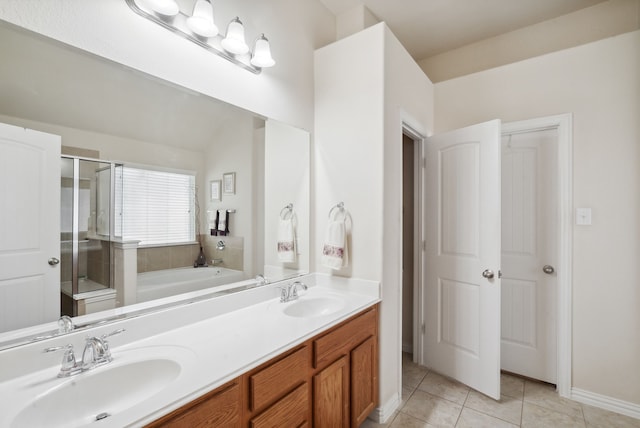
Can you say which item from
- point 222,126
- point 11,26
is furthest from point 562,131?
point 11,26

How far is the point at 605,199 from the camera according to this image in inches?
80.4

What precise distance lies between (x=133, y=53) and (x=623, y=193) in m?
2.89

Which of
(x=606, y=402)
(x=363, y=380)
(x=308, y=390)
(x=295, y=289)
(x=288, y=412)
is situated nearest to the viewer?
(x=288, y=412)

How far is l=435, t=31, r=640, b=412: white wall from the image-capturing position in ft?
6.46

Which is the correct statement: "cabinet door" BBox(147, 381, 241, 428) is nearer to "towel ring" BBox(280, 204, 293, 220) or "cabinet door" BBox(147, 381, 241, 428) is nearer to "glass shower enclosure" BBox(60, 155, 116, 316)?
"glass shower enclosure" BBox(60, 155, 116, 316)

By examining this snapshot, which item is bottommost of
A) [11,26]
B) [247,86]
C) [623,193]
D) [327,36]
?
[623,193]

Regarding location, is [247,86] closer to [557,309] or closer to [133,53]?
[133,53]

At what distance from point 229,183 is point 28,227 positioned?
818 mm

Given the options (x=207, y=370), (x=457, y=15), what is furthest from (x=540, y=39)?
(x=207, y=370)

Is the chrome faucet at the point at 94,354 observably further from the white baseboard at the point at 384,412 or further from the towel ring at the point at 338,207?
the white baseboard at the point at 384,412

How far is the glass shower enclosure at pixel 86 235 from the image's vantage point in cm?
105

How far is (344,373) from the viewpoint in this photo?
1547mm

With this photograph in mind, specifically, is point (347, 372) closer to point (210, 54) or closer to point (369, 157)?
point (369, 157)

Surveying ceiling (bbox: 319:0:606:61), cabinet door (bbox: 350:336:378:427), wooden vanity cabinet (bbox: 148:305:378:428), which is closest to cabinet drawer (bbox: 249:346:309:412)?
wooden vanity cabinet (bbox: 148:305:378:428)
